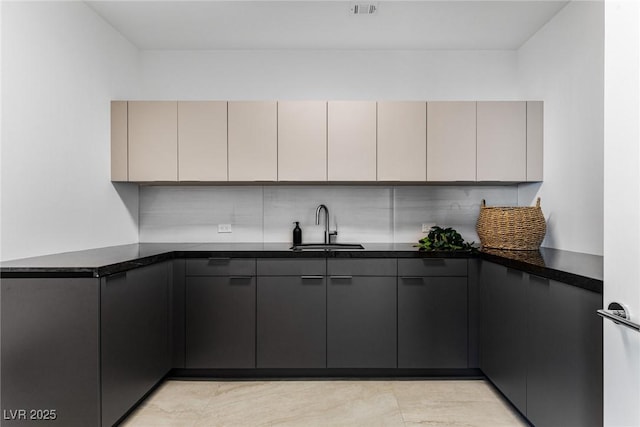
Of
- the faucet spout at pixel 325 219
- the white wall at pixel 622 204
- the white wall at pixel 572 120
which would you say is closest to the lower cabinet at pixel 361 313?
the faucet spout at pixel 325 219

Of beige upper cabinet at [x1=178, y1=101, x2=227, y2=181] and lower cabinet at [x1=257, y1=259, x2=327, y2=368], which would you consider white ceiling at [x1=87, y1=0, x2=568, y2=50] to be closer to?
beige upper cabinet at [x1=178, y1=101, x2=227, y2=181]

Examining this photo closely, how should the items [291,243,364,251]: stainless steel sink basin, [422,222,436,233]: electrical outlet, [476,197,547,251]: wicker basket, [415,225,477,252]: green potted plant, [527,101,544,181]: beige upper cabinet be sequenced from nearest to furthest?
1. [476,197,547,251]: wicker basket
2. [415,225,477,252]: green potted plant
3. [527,101,544,181]: beige upper cabinet
4. [291,243,364,251]: stainless steel sink basin
5. [422,222,436,233]: electrical outlet

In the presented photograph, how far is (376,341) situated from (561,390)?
1.28 m

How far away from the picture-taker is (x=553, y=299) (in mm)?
1995

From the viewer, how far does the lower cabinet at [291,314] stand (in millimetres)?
2977

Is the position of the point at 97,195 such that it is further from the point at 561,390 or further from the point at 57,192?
the point at 561,390

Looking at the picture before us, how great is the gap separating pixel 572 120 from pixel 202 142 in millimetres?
2647

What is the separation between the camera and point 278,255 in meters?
3.00

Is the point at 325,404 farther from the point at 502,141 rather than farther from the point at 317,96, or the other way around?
the point at 317,96

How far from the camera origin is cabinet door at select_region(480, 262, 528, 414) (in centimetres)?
233

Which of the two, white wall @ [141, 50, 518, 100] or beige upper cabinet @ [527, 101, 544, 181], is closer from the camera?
beige upper cabinet @ [527, 101, 544, 181]

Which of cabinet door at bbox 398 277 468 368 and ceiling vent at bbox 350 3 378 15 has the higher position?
ceiling vent at bbox 350 3 378 15

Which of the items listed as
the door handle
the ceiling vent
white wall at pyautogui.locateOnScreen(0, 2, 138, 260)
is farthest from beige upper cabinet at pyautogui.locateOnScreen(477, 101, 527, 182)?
white wall at pyautogui.locateOnScreen(0, 2, 138, 260)

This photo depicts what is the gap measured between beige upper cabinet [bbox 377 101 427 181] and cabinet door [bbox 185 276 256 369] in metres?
1.36
